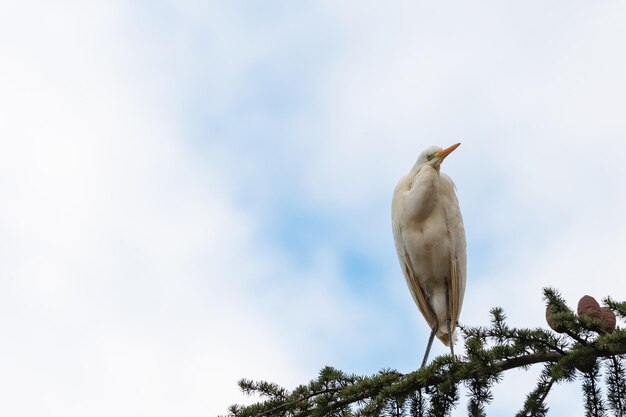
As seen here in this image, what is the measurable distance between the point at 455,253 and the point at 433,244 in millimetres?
239

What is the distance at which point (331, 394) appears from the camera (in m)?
4.34

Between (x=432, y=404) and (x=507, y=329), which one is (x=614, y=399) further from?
(x=432, y=404)

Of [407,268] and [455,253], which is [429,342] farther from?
[455,253]

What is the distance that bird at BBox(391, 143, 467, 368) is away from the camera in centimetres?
729

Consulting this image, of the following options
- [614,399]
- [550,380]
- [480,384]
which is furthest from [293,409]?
[614,399]

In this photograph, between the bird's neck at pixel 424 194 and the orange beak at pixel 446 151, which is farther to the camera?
the orange beak at pixel 446 151

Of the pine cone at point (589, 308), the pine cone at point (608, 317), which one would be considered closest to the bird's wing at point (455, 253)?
the pine cone at point (589, 308)

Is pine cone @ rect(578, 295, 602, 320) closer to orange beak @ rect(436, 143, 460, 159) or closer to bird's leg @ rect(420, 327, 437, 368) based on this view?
bird's leg @ rect(420, 327, 437, 368)

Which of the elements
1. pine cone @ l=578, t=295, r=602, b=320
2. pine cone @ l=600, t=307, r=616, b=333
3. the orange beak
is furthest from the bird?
pine cone @ l=600, t=307, r=616, b=333

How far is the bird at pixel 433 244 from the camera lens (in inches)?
287

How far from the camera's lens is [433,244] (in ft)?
23.8

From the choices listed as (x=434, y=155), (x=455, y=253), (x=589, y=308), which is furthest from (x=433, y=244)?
(x=589, y=308)

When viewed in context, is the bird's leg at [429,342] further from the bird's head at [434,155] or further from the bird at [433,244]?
the bird's head at [434,155]

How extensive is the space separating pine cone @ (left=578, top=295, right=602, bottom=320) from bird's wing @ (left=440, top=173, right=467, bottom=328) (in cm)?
300
